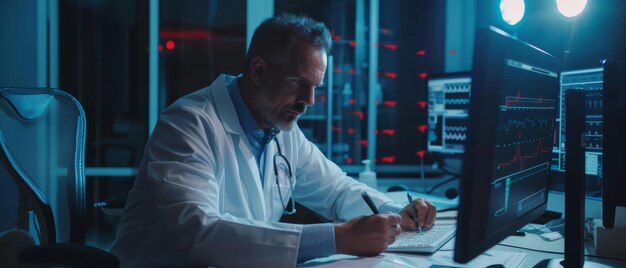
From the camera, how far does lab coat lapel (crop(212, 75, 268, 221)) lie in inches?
51.3

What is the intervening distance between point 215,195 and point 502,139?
2.02 feet

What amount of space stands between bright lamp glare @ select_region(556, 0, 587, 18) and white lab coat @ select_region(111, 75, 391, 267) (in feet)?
3.04

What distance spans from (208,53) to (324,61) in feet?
6.34

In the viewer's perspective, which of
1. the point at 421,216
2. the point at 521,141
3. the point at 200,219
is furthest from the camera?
the point at 421,216

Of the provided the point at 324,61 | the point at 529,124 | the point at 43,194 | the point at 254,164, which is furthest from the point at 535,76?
the point at 43,194

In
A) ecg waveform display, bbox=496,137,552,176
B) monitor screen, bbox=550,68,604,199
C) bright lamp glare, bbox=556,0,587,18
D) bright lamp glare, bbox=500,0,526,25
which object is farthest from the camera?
bright lamp glare, bbox=500,0,526,25

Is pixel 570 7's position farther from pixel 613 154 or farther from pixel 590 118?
pixel 613 154

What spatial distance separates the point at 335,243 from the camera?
0.96 m

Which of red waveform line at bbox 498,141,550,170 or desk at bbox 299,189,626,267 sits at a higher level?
red waveform line at bbox 498,141,550,170

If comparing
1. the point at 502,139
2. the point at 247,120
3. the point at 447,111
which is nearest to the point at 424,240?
the point at 502,139

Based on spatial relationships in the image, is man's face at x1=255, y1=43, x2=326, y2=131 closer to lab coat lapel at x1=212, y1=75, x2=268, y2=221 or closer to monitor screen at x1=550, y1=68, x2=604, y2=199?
lab coat lapel at x1=212, y1=75, x2=268, y2=221

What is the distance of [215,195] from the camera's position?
1.06 metres

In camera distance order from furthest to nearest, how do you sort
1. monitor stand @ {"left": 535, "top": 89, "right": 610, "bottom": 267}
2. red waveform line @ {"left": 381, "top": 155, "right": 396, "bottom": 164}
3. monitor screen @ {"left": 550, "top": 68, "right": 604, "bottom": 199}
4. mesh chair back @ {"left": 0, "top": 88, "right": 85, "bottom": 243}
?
red waveform line @ {"left": 381, "top": 155, "right": 396, "bottom": 164}
mesh chair back @ {"left": 0, "top": 88, "right": 85, "bottom": 243}
monitor screen @ {"left": 550, "top": 68, "right": 604, "bottom": 199}
monitor stand @ {"left": 535, "top": 89, "right": 610, "bottom": 267}

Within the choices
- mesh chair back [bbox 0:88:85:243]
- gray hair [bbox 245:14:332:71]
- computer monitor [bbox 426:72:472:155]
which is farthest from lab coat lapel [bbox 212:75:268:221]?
computer monitor [bbox 426:72:472:155]
